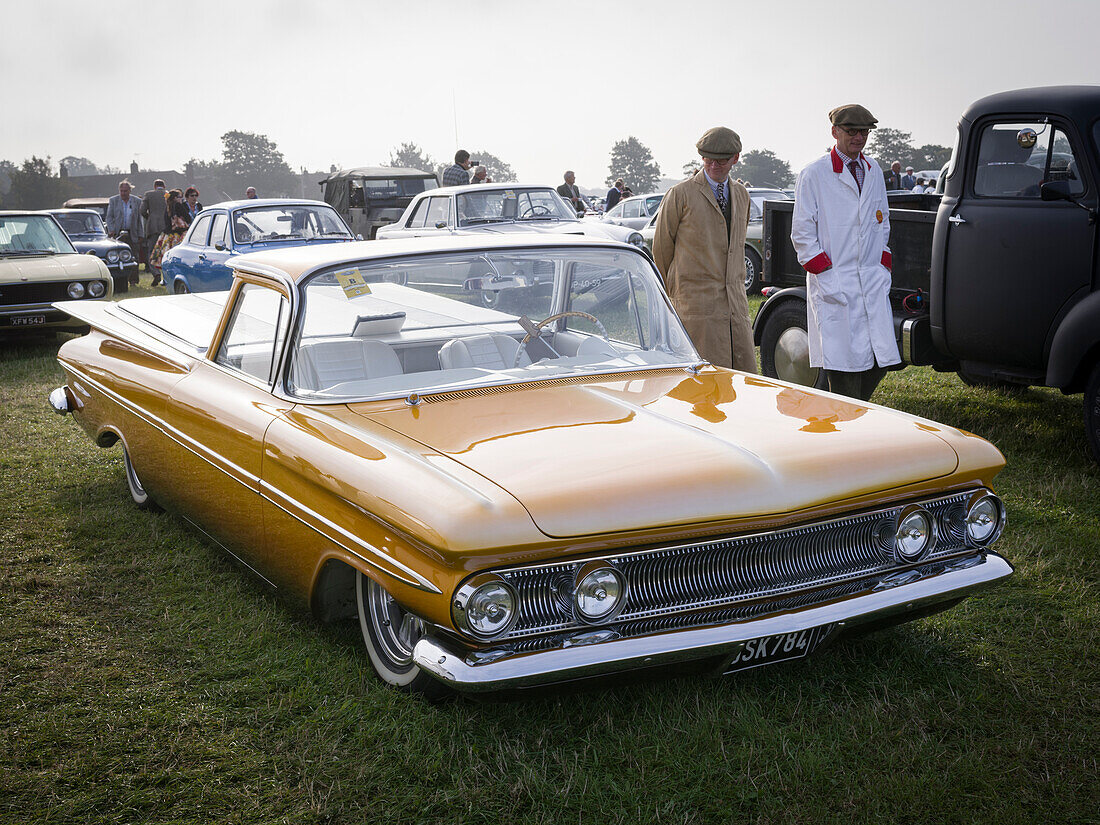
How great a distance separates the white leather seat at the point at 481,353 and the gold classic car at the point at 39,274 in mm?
7678

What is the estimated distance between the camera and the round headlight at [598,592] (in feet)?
8.85

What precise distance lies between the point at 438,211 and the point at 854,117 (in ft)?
28.1

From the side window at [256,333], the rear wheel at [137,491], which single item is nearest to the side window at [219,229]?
the rear wheel at [137,491]

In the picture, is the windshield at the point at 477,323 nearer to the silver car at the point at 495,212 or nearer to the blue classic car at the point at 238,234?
the blue classic car at the point at 238,234

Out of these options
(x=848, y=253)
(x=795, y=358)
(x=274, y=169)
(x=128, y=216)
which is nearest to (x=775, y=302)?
(x=795, y=358)

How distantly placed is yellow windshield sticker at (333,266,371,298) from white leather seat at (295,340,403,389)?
175 millimetres

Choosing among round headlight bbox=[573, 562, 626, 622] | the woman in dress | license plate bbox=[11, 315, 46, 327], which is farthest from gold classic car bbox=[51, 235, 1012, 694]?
the woman in dress

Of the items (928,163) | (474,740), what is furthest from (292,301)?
(928,163)

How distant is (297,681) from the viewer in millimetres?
3465

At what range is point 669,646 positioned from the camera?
2.74m

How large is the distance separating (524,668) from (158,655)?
1725mm

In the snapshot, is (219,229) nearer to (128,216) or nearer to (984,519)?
(984,519)

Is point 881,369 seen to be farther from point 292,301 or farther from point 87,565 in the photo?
point 87,565

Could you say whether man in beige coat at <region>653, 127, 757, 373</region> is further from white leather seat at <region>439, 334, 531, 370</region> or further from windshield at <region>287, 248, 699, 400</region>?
white leather seat at <region>439, 334, 531, 370</region>
